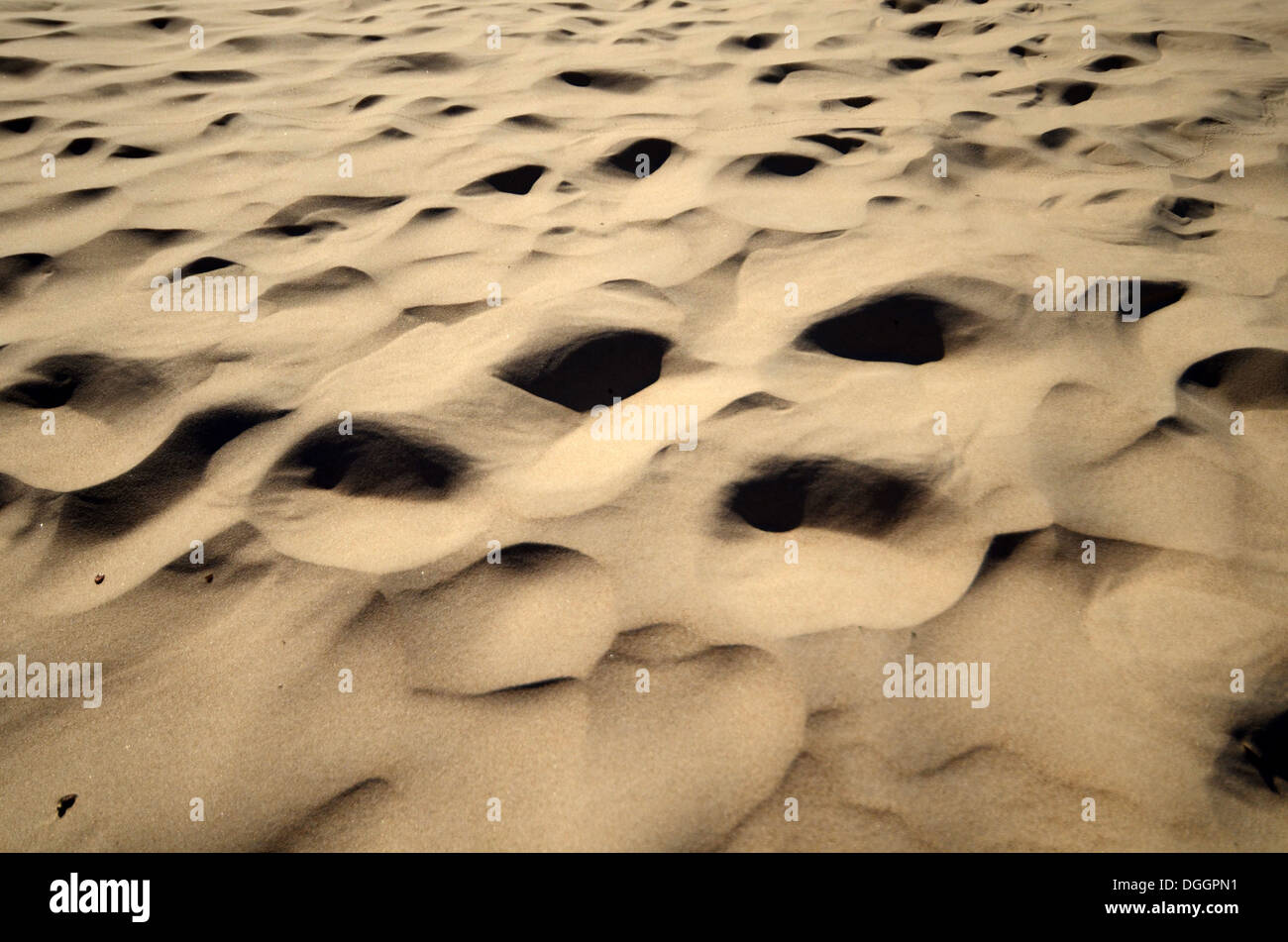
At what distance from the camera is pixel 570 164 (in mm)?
2484

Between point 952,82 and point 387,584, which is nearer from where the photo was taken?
point 387,584

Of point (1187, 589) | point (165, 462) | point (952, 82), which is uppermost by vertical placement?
→ point (952, 82)

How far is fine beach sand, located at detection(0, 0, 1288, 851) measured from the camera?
1.04 meters

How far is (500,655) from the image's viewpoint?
1.17 metres

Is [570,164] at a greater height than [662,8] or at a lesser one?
lesser

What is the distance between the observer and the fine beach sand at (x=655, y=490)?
1.04 meters

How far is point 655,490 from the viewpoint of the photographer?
4.53 feet

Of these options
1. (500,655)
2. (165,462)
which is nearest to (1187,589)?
(500,655)

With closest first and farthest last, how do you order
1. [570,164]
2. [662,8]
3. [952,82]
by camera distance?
[570,164] < [952,82] < [662,8]

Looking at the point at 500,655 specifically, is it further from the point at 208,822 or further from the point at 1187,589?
the point at 1187,589

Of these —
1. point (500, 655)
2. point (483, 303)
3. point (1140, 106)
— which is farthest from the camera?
point (1140, 106)
